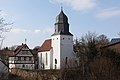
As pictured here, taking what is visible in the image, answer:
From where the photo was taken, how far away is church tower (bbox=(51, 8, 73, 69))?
74.7 metres

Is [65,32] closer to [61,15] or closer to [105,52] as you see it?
[61,15]

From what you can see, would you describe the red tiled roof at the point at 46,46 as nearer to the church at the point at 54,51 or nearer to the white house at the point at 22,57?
the church at the point at 54,51

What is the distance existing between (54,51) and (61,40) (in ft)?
12.0

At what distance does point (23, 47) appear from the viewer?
80.1 metres

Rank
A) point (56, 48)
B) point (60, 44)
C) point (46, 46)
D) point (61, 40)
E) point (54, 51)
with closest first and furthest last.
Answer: point (61, 40), point (60, 44), point (56, 48), point (54, 51), point (46, 46)

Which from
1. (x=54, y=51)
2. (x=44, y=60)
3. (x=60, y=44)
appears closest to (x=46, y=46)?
(x=44, y=60)

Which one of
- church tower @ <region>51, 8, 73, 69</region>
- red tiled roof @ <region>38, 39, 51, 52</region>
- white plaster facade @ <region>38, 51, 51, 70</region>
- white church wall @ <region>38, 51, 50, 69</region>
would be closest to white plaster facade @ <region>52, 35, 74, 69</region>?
church tower @ <region>51, 8, 73, 69</region>

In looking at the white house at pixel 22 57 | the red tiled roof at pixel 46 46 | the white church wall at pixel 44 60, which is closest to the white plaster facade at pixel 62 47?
the white church wall at pixel 44 60

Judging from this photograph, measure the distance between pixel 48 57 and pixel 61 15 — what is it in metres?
11.8

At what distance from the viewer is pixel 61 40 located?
247 feet

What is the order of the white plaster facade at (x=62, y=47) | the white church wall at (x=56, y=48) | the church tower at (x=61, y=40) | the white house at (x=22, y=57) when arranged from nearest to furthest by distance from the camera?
the white church wall at (x=56, y=48)
the white plaster facade at (x=62, y=47)
the church tower at (x=61, y=40)
the white house at (x=22, y=57)

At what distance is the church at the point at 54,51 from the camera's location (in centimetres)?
7475

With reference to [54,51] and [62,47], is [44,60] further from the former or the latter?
[62,47]

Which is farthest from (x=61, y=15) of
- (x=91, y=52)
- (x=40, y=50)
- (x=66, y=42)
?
(x=91, y=52)
